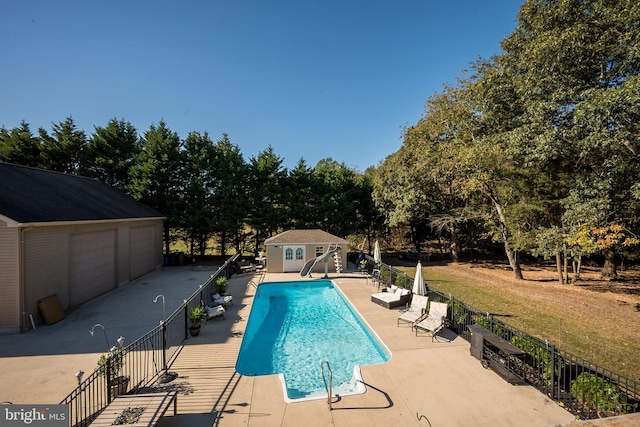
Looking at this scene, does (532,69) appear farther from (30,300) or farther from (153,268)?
(153,268)

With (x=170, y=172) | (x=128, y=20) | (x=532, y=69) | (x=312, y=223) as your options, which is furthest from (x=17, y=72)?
(x=532, y=69)

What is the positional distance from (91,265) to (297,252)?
11.9 meters

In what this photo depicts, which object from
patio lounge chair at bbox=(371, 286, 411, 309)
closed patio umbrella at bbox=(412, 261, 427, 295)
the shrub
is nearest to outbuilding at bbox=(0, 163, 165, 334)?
patio lounge chair at bbox=(371, 286, 411, 309)

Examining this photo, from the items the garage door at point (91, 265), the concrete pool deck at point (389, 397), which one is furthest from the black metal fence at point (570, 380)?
the garage door at point (91, 265)

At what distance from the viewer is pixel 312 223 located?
27.2 metres

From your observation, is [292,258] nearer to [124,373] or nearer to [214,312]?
[214,312]

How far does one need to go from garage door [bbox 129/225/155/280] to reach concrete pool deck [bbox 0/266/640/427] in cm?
748

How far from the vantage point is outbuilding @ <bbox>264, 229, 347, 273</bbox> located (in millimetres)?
19859

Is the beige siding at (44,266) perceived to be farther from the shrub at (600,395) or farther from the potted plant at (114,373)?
the shrub at (600,395)

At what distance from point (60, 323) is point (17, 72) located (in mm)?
11323

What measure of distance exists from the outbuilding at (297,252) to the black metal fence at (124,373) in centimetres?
956

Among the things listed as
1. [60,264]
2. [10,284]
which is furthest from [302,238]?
[10,284]

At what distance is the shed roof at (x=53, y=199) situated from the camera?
10555mm

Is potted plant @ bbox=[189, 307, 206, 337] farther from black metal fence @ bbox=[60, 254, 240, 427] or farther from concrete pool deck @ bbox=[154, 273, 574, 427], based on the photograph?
concrete pool deck @ bbox=[154, 273, 574, 427]
